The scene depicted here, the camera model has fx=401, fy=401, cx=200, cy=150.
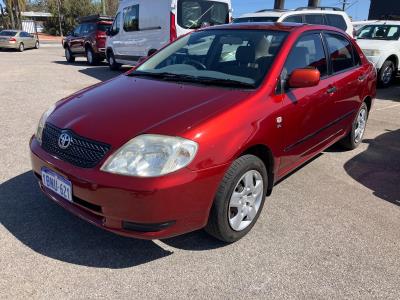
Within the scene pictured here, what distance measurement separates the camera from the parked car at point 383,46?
10.2m

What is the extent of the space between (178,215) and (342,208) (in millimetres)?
1857

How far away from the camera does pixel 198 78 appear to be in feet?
11.5

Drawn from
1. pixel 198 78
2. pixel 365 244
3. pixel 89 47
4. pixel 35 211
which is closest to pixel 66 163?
pixel 35 211

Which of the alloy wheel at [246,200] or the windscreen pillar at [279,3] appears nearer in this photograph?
the alloy wheel at [246,200]

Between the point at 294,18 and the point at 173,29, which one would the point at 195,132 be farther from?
the point at 294,18

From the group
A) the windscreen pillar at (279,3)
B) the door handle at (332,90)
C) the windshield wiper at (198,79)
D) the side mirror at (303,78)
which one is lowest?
the door handle at (332,90)

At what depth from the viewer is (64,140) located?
288 centimetres

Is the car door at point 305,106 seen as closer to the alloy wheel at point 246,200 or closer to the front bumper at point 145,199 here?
the alloy wheel at point 246,200

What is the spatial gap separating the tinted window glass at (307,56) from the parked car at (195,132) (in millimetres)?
12

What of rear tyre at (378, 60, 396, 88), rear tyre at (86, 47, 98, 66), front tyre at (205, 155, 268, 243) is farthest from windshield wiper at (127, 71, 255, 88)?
rear tyre at (86, 47, 98, 66)

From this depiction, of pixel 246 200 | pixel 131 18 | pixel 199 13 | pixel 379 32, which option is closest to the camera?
pixel 246 200

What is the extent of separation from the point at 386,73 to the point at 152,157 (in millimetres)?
9809

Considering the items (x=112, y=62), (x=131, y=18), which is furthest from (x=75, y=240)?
(x=112, y=62)

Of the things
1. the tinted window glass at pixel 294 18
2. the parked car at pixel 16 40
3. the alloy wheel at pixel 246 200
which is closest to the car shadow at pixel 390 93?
the tinted window glass at pixel 294 18
